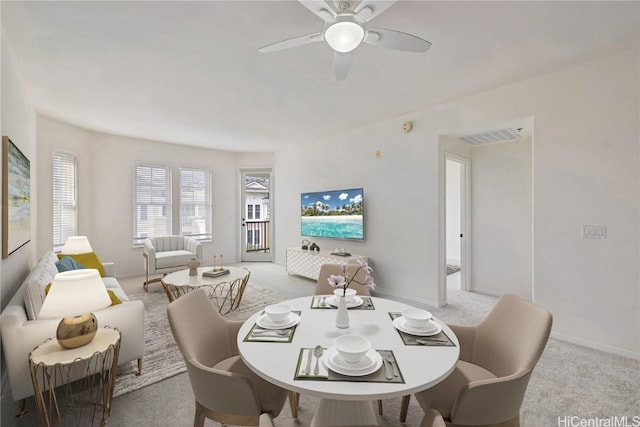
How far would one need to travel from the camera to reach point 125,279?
17.0 ft

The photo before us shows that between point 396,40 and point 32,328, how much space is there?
9.40 feet

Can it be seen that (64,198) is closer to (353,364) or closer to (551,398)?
(353,364)

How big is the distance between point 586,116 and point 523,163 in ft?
4.90

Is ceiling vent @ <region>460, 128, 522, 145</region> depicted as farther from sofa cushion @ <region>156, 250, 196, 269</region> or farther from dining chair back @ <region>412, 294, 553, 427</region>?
sofa cushion @ <region>156, 250, 196, 269</region>

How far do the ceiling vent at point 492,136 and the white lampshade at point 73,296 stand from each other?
165 inches

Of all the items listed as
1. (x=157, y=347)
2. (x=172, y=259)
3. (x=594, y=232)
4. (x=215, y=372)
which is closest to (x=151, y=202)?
(x=172, y=259)

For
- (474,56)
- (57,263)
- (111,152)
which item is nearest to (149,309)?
(57,263)

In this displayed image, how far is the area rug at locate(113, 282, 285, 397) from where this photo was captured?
2133mm

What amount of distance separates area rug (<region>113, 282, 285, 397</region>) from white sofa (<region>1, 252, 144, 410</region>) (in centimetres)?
11

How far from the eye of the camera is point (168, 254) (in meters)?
4.83

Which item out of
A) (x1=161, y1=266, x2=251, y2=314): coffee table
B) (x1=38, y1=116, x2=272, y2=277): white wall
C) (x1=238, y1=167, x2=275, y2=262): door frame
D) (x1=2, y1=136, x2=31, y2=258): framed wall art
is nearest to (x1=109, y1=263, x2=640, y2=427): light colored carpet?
(x1=161, y1=266, x2=251, y2=314): coffee table

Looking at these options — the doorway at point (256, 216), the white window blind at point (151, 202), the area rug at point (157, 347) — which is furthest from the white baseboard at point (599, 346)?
the white window blind at point (151, 202)

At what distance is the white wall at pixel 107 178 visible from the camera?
4.23 meters

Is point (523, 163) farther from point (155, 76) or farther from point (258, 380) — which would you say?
point (155, 76)
